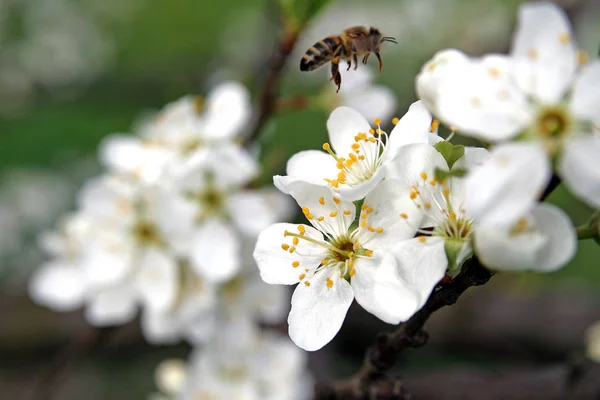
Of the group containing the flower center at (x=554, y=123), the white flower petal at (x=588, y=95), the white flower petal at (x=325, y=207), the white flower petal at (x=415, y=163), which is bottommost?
the white flower petal at (x=325, y=207)

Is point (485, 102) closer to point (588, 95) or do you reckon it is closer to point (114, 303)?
point (588, 95)

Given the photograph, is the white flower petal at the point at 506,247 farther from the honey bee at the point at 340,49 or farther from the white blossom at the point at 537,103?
the honey bee at the point at 340,49

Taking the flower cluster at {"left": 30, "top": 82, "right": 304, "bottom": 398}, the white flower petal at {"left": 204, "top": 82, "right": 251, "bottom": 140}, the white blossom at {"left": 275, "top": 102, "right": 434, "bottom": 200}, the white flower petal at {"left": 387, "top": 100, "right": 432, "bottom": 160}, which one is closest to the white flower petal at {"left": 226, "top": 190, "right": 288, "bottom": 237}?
the flower cluster at {"left": 30, "top": 82, "right": 304, "bottom": 398}

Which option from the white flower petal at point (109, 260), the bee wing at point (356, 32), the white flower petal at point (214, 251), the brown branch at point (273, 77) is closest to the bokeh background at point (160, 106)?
the brown branch at point (273, 77)

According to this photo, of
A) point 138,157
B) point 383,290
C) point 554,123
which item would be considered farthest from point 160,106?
point 554,123

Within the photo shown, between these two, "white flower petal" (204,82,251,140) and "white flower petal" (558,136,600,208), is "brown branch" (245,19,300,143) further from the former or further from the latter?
"white flower petal" (558,136,600,208)

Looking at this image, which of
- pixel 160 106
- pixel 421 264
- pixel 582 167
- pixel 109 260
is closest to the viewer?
pixel 582 167
